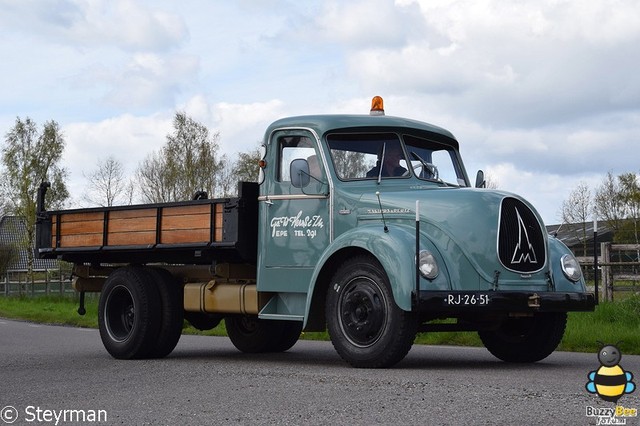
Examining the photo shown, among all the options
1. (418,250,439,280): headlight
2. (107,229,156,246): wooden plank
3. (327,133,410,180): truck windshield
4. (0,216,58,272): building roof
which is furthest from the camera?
(0,216,58,272): building roof

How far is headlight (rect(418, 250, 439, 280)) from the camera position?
906 centimetres

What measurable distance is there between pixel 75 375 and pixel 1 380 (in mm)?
690

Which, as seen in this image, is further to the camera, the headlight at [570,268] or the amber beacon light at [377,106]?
the amber beacon light at [377,106]

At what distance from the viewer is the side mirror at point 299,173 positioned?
10.5 meters

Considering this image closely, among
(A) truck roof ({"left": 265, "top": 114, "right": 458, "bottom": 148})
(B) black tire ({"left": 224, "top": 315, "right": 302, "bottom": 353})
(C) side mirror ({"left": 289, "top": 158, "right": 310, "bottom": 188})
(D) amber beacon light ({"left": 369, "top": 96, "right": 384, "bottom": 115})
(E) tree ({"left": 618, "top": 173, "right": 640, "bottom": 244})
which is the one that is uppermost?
(E) tree ({"left": 618, "top": 173, "right": 640, "bottom": 244})

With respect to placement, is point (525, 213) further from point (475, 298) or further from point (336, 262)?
point (336, 262)

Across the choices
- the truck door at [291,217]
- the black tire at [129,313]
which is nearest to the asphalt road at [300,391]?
the black tire at [129,313]

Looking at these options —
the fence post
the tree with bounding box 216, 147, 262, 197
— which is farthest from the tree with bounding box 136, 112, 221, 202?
the fence post

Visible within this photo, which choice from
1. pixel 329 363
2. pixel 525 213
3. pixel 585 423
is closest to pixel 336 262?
pixel 329 363

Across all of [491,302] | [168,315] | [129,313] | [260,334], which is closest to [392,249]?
[491,302]

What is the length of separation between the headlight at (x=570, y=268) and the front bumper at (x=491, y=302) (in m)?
0.44

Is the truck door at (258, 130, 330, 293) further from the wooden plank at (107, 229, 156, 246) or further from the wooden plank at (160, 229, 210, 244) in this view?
the wooden plank at (107, 229, 156, 246)

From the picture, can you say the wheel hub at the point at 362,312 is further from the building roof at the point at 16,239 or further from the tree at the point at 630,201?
the building roof at the point at 16,239

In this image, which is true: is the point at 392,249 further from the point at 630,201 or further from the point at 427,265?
the point at 630,201
